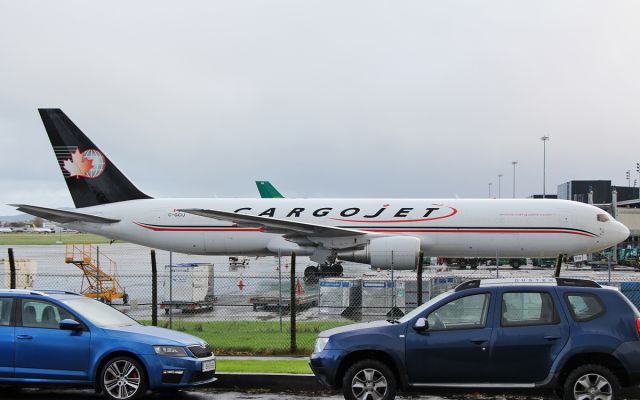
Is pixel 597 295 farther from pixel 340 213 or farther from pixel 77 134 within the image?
pixel 77 134

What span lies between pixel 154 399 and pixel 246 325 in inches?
Answer: 285

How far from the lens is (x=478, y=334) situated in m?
8.54

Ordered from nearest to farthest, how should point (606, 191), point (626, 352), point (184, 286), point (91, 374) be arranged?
point (626, 352)
point (91, 374)
point (184, 286)
point (606, 191)

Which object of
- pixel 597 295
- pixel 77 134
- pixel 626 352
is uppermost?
pixel 77 134

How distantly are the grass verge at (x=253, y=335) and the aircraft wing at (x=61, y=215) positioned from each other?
1411 centimetres

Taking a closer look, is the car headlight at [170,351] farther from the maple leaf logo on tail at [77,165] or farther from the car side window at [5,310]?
the maple leaf logo on tail at [77,165]

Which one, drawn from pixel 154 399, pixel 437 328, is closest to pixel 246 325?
pixel 154 399

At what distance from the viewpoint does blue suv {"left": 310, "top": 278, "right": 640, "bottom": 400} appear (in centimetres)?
827

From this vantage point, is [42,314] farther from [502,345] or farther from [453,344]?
[502,345]

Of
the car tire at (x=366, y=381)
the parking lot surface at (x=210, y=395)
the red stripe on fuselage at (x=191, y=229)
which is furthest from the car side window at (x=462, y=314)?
the red stripe on fuselage at (x=191, y=229)

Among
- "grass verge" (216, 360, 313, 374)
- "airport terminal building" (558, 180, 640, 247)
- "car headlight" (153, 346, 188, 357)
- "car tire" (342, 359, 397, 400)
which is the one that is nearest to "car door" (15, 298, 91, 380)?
"car headlight" (153, 346, 188, 357)

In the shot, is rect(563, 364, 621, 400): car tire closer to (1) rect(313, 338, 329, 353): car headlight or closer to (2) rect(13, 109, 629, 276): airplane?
(1) rect(313, 338, 329, 353): car headlight

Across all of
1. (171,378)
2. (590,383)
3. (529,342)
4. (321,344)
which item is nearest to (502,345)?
Answer: (529,342)

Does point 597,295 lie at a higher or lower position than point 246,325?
higher
